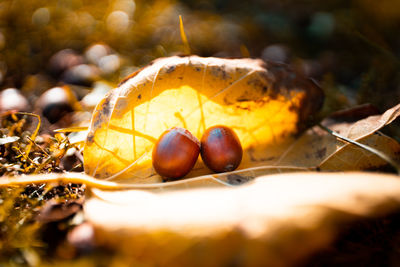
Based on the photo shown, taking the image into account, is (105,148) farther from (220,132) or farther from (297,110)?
(297,110)

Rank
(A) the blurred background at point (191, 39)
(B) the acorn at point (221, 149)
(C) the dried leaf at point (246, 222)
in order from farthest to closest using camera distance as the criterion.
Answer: (A) the blurred background at point (191, 39) → (B) the acorn at point (221, 149) → (C) the dried leaf at point (246, 222)

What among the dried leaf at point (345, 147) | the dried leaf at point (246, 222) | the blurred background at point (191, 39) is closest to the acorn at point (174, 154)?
the dried leaf at point (246, 222)

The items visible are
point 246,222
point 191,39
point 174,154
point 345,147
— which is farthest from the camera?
point 191,39

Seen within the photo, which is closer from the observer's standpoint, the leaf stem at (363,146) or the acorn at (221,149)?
the leaf stem at (363,146)

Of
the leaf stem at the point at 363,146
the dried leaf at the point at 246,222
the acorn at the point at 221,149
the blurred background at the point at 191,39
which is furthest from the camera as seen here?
the blurred background at the point at 191,39

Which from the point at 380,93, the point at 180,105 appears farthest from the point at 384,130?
the point at 180,105

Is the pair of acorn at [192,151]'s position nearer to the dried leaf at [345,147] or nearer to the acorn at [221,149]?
the acorn at [221,149]

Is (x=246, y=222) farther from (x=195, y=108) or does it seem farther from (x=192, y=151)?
(x=195, y=108)

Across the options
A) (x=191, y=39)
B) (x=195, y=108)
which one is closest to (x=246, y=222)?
(x=195, y=108)
